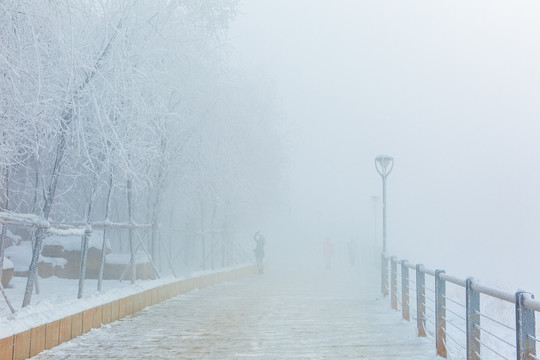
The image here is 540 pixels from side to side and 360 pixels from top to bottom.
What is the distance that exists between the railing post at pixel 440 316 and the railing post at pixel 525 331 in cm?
252

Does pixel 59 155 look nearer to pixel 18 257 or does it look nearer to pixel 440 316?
pixel 440 316

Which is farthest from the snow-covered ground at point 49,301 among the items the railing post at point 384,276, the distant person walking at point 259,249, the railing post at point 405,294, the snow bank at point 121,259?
the distant person walking at point 259,249

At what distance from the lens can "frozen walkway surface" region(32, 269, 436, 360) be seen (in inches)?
281

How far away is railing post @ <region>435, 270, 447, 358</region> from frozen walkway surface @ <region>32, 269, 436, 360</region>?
171 millimetres

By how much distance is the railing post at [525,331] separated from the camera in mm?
4414

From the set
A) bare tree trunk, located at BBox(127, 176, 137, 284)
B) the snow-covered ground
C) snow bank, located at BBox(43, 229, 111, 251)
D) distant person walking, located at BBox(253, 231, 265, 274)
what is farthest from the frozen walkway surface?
distant person walking, located at BBox(253, 231, 265, 274)

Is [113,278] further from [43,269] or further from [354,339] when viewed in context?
[354,339]

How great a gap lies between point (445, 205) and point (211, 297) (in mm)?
186099

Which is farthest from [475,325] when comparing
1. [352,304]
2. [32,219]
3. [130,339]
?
[352,304]

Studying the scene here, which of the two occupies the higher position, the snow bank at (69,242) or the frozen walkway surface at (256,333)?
the snow bank at (69,242)

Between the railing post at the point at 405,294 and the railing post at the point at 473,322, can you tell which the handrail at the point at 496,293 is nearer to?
the railing post at the point at 473,322

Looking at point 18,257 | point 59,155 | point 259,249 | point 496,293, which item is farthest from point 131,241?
point 259,249

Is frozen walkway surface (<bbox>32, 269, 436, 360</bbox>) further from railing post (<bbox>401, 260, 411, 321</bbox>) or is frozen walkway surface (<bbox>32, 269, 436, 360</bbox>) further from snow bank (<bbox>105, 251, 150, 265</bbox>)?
snow bank (<bbox>105, 251, 150, 265</bbox>)

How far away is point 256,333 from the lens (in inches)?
342
